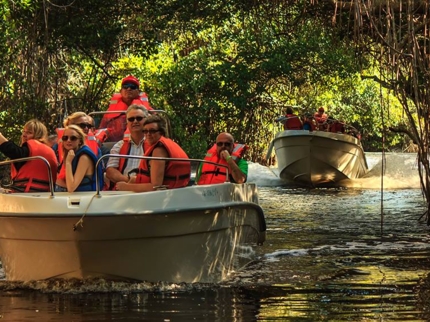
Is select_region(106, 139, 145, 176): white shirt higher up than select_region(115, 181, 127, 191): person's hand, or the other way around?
select_region(106, 139, 145, 176): white shirt

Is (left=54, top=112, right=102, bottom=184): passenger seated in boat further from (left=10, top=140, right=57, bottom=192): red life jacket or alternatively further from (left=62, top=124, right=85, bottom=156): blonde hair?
(left=62, top=124, right=85, bottom=156): blonde hair

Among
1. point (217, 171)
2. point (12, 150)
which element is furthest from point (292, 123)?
point (12, 150)

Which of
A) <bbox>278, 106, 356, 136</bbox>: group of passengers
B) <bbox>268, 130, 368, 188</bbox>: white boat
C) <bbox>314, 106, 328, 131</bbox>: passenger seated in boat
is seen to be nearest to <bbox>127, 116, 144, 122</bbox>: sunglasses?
<bbox>278, 106, 356, 136</bbox>: group of passengers

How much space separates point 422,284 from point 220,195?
6.22 ft

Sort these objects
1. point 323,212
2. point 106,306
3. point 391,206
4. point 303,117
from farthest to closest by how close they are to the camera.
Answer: point 303,117, point 391,206, point 323,212, point 106,306

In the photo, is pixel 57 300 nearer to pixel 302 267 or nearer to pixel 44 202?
pixel 44 202

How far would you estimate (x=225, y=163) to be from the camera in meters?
10.8

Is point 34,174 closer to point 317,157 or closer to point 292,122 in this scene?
point 292,122

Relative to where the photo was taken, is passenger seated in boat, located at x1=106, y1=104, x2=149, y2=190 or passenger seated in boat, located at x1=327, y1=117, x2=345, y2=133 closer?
passenger seated in boat, located at x1=106, y1=104, x2=149, y2=190

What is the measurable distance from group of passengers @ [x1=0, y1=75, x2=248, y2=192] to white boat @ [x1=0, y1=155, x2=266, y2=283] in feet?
1.10

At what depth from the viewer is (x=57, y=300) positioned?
8523 millimetres

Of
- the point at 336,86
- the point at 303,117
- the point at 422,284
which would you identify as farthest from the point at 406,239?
the point at 336,86

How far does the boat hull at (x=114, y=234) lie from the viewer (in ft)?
27.7

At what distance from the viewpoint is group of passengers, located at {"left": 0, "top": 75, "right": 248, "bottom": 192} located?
9.38m
